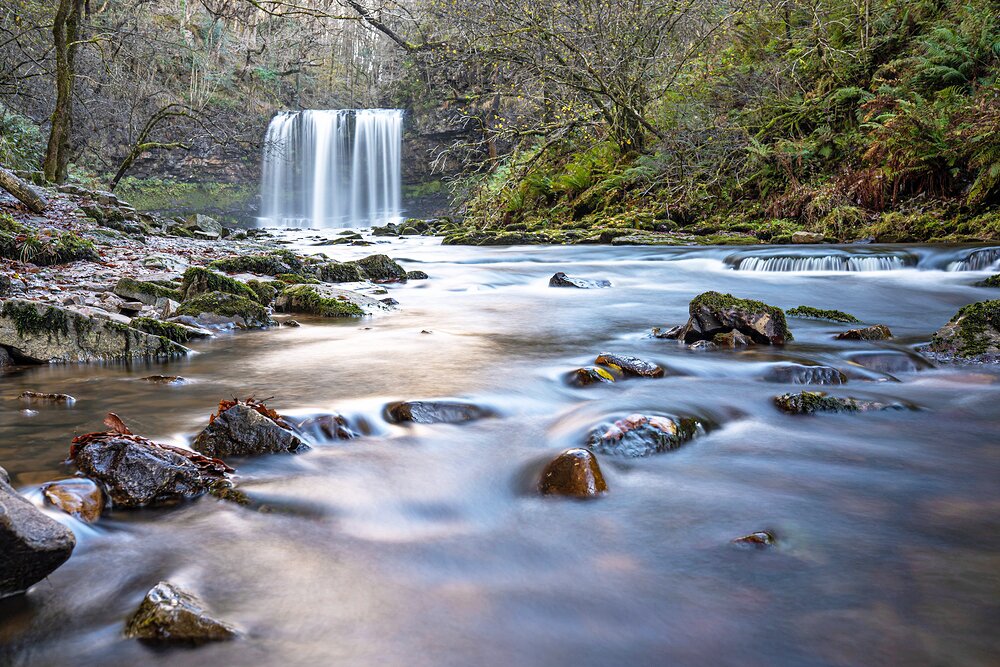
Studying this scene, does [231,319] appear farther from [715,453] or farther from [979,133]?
[979,133]

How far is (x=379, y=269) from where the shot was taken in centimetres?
1018

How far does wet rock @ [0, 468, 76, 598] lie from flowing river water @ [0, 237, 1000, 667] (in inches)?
2.4

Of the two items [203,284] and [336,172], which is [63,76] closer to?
[203,284]

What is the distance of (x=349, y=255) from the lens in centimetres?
1468

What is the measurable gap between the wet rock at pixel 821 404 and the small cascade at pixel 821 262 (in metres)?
6.70

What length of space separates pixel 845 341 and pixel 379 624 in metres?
4.67

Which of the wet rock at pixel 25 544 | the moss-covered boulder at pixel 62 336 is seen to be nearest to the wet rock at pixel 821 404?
the wet rock at pixel 25 544

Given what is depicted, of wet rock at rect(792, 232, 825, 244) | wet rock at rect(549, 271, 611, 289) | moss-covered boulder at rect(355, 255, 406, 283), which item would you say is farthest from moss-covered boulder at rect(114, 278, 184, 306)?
wet rock at rect(792, 232, 825, 244)

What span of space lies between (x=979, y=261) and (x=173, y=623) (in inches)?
399

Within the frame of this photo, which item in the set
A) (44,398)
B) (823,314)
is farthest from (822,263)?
(44,398)

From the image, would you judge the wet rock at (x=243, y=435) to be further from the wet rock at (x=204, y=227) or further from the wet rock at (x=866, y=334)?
the wet rock at (x=204, y=227)

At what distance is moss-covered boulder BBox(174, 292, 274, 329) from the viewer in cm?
579

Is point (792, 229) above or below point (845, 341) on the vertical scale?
above

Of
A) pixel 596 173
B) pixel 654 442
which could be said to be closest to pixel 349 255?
pixel 596 173
